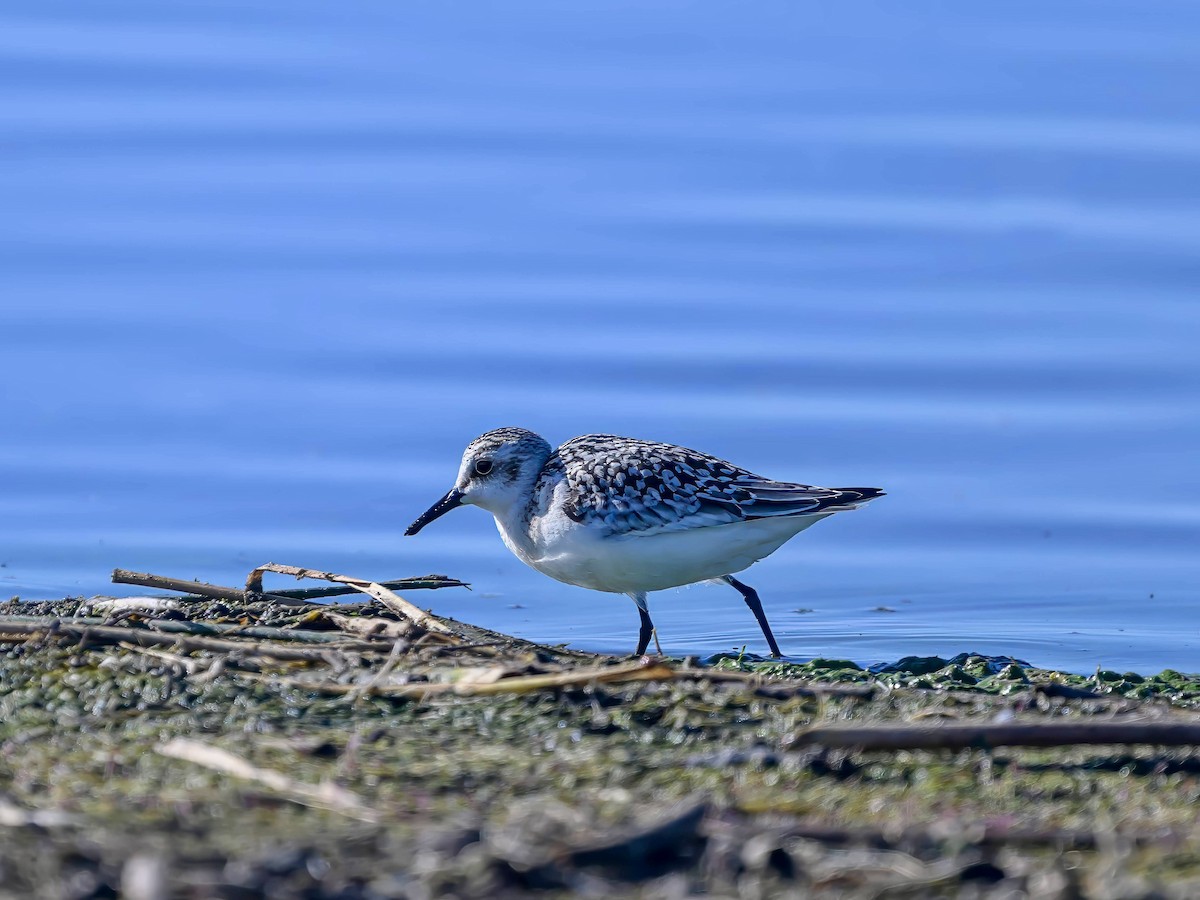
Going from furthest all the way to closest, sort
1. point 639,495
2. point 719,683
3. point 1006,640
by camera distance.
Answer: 1. point 1006,640
2. point 639,495
3. point 719,683

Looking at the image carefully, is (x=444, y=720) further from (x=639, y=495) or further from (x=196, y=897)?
(x=639, y=495)

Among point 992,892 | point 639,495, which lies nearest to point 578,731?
point 992,892

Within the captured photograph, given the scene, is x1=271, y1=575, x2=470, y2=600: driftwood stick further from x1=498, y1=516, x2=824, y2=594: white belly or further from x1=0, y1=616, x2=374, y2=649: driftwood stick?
x1=0, y1=616, x2=374, y2=649: driftwood stick

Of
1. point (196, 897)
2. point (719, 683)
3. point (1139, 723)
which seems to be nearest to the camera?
point (196, 897)

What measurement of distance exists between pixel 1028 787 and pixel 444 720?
1.47 m

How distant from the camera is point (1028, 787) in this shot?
407 cm

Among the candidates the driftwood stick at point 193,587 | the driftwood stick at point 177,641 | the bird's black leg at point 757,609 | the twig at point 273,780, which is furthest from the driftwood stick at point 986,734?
the bird's black leg at point 757,609

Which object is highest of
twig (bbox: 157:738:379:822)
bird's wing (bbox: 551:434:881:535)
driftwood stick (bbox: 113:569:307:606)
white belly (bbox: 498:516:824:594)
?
bird's wing (bbox: 551:434:881:535)

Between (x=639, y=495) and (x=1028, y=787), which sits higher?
(x=639, y=495)

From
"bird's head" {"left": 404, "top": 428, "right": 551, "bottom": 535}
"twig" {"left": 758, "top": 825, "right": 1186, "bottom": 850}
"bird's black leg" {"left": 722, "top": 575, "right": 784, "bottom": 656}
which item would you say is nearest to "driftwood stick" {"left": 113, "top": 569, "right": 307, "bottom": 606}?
"bird's head" {"left": 404, "top": 428, "right": 551, "bottom": 535}

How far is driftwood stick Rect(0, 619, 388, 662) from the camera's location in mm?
5133

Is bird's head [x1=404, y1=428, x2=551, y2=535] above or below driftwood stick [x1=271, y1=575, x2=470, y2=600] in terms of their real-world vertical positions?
above

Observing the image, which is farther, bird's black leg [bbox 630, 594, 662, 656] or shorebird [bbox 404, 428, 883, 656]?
bird's black leg [bbox 630, 594, 662, 656]

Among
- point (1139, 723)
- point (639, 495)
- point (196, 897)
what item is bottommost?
point (196, 897)
